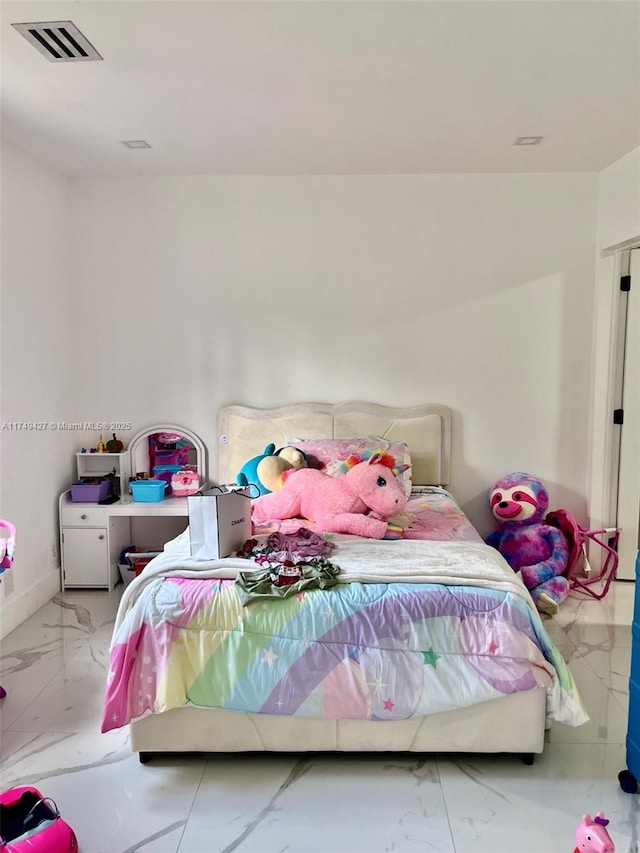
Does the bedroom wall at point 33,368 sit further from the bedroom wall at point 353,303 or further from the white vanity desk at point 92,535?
the bedroom wall at point 353,303

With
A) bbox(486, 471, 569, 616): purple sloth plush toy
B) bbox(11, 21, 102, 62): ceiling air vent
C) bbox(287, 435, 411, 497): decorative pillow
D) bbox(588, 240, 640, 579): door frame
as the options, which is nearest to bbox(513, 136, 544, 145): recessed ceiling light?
bbox(588, 240, 640, 579): door frame

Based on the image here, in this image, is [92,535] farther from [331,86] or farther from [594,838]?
[594,838]

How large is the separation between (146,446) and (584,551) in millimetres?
2890

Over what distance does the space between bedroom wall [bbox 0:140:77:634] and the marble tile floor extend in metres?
1.02

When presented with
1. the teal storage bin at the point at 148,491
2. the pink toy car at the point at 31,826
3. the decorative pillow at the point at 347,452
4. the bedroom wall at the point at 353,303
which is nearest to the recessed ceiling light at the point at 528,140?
the bedroom wall at the point at 353,303

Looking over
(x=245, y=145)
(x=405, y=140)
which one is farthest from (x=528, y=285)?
(x=245, y=145)

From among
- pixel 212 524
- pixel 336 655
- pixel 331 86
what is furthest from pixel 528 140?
pixel 336 655

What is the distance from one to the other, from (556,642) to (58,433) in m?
3.03

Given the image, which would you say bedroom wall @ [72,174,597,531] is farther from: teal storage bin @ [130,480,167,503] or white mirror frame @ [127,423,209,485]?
teal storage bin @ [130,480,167,503]

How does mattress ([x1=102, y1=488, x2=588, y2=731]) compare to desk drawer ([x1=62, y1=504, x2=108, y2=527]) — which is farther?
desk drawer ([x1=62, y1=504, x2=108, y2=527])

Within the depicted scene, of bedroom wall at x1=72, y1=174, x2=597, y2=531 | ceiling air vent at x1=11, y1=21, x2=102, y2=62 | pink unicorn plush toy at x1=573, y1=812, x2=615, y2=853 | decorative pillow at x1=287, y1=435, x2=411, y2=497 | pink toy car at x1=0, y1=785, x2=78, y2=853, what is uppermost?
ceiling air vent at x1=11, y1=21, x2=102, y2=62

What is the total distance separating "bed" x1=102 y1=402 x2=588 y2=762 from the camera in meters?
2.22

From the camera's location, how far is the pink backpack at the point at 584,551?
4.02 meters

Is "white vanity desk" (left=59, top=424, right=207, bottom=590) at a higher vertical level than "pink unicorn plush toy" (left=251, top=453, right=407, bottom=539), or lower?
lower
